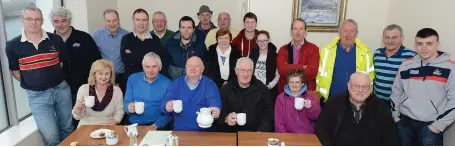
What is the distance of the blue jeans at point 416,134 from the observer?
3.02 metres

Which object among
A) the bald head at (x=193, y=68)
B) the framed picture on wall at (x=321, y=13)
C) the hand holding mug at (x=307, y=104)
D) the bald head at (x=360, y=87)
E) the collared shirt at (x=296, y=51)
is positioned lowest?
the hand holding mug at (x=307, y=104)

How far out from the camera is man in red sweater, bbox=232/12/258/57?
4043 mm

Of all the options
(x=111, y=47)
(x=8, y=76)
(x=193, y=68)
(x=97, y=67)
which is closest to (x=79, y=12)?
(x=111, y=47)

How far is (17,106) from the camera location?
3885mm

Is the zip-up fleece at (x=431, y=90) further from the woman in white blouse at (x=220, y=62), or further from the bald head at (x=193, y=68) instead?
the bald head at (x=193, y=68)

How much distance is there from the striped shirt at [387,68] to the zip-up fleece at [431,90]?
0.32m

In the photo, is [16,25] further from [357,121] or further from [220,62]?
[357,121]

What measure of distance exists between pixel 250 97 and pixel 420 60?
155cm

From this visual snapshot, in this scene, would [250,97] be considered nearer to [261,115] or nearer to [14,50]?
[261,115]

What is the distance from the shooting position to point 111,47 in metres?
4.00

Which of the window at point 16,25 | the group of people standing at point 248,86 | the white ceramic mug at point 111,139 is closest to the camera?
the white ceramic mug at point 111,139

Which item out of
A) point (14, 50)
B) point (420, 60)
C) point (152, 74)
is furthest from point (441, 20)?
point (14, 50)

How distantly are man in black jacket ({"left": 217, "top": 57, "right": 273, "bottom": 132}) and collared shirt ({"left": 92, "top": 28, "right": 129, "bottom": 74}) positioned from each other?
149 cm

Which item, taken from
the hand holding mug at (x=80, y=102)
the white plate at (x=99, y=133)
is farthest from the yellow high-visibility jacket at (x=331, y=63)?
the hand holding mug at (x=80, y=102)
